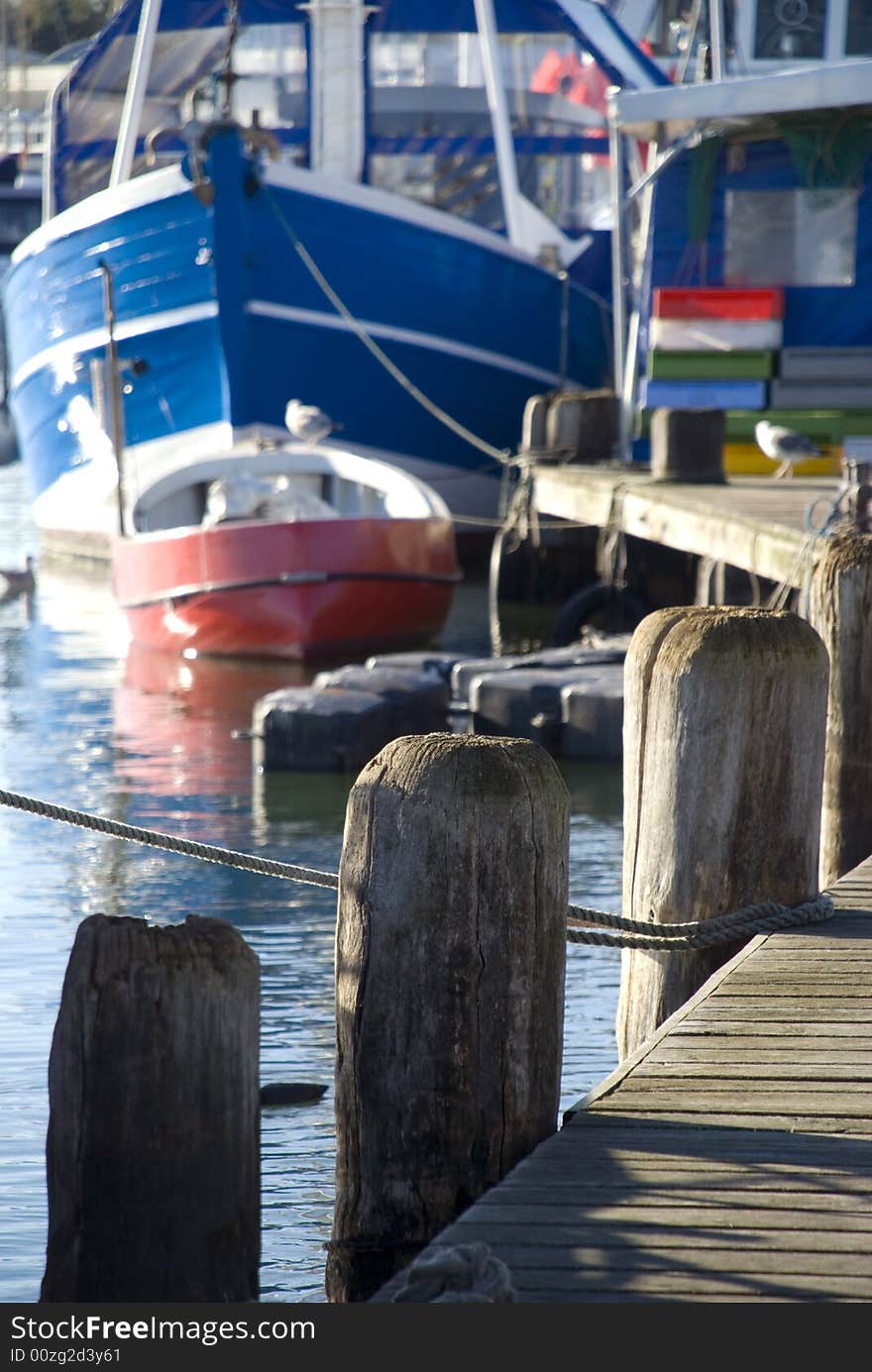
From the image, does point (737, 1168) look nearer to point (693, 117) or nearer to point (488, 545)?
point (693, 117)

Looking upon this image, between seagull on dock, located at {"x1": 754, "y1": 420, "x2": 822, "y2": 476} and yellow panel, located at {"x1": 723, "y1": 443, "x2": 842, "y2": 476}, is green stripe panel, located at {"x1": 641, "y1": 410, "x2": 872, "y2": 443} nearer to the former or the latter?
yellow panel, located at {"x1": 723, "y1": 443, "x2": 842, "y2": 476}

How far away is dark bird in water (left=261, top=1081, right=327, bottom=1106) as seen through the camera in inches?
230

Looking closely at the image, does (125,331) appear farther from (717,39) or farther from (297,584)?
(297,584)

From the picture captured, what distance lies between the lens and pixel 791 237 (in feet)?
51.0

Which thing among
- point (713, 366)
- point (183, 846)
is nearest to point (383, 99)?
point (713, 366)

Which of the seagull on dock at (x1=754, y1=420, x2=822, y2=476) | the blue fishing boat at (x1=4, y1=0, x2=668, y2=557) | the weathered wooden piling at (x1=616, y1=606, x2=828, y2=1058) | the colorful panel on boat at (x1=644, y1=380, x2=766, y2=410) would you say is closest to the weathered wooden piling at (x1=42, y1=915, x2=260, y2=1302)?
the weathered wooden piling at (x1=616, y1=606, x2=828, y2=1058)

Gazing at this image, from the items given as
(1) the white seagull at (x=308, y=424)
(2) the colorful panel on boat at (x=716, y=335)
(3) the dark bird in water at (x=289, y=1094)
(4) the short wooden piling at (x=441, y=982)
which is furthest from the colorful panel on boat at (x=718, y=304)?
→ (4) the short wooden piling at (x=441, y=982)

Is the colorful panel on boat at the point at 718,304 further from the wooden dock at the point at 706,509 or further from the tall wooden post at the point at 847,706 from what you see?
the tall wooden post at the point at 847,706

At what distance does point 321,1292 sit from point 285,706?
645 centimetres

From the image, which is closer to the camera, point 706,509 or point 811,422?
point 706,509

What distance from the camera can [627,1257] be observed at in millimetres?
3279

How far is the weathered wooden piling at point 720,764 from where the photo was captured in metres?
4.84

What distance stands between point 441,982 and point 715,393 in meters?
11.8

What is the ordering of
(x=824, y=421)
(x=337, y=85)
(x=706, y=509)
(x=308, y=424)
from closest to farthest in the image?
(x=706, y=509) < (x=824, y=421) < (x=308, y=424) < (x=337, y=85)
